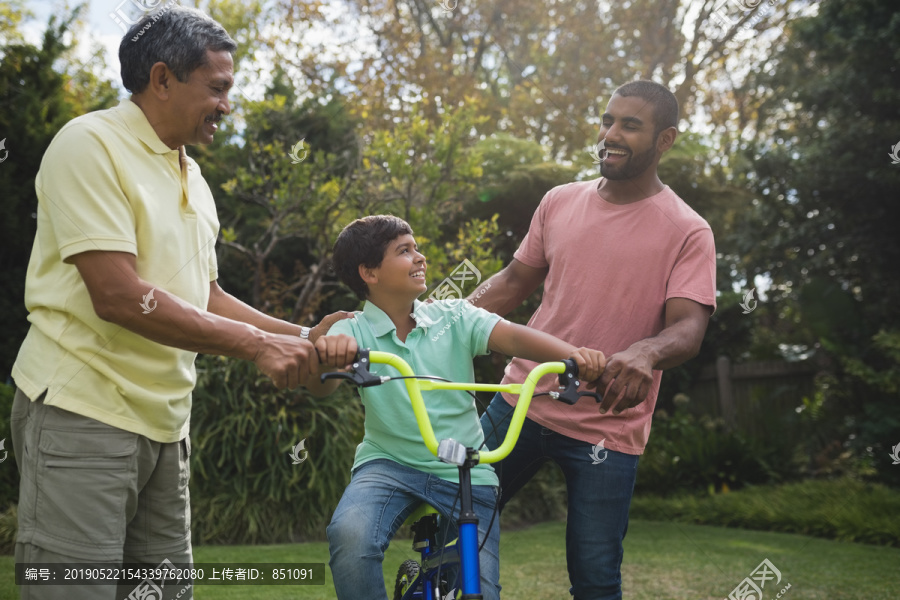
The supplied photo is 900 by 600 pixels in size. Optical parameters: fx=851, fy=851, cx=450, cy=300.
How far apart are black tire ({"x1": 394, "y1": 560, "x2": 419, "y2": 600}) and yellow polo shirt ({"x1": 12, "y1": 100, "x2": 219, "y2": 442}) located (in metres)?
0.91

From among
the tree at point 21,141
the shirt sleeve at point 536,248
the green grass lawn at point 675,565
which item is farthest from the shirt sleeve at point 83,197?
Result: the tree at point 21,141

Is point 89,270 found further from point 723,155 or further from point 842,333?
point 723,155

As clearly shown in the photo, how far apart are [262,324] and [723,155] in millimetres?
14089

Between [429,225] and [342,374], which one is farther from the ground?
[429,225]

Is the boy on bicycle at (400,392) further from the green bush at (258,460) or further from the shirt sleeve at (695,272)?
the green bush at (258,460)

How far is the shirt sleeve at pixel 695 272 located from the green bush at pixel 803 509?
5354 millimetres

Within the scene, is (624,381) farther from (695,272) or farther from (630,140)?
(630,140)

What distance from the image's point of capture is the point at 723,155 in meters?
15.5

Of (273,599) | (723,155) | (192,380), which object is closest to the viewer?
(192,380)

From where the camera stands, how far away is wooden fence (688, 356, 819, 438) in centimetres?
1073

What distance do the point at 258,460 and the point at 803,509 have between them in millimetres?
5108

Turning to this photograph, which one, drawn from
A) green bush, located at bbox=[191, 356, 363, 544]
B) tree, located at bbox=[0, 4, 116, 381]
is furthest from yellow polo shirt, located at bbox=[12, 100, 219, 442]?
tree, located at bbox=[0, 4, 116, 381]

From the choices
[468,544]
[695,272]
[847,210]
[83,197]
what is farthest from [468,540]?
[847,210]

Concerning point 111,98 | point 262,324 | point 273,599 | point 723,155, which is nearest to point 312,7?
point 111,98
